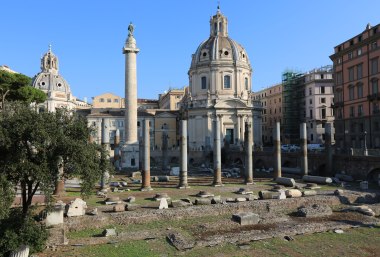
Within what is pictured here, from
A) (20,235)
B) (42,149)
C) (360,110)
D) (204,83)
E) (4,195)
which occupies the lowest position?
(20,235)

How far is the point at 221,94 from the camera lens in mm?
62344

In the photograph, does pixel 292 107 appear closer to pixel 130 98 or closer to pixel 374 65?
pixel 374 65

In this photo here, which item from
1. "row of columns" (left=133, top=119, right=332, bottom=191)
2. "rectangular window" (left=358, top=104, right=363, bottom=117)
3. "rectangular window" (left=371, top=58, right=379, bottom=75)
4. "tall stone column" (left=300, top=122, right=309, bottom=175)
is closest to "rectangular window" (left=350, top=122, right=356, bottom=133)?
"rectangular window" (left=358, top=104, right=363, bottom=117)

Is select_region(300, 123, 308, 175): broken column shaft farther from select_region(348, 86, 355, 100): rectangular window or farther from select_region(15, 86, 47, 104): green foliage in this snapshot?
select_region(15, 86, 47, 104): green foliage

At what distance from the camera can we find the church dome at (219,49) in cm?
6316

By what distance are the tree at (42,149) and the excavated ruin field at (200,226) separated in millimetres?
2314

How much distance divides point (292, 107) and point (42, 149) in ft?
206

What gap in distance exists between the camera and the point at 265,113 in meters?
84.2

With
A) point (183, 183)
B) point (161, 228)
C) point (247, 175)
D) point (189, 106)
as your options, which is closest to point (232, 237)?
point (161, 228)

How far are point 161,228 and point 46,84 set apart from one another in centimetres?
7370

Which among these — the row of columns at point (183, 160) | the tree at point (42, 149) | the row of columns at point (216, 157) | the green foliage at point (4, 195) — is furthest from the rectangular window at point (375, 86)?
the green foliage at point (4, 195)

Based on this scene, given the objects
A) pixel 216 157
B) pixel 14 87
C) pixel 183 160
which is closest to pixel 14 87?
pixel 14 87

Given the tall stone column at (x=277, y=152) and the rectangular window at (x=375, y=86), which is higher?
the rectangular window at (x=375, y=86)

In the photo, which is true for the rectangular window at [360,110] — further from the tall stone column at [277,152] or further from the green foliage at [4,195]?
the green foliage at [4,195]
